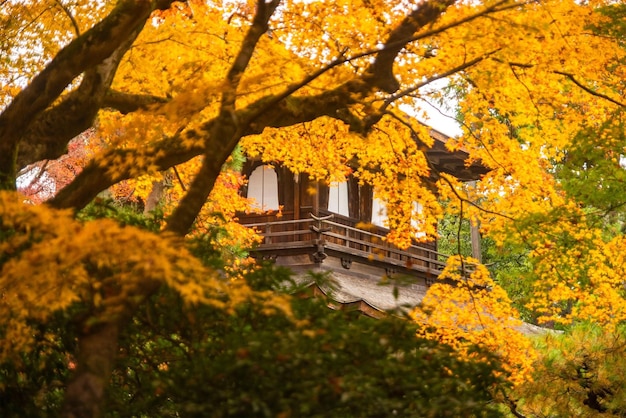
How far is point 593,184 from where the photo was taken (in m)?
14.6

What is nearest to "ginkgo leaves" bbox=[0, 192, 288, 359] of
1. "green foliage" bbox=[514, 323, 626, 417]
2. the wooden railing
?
"green foliage" bbox=[514, 323, 626, 417]

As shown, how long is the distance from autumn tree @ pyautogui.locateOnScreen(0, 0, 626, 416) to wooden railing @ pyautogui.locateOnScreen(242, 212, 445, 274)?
5321 mm

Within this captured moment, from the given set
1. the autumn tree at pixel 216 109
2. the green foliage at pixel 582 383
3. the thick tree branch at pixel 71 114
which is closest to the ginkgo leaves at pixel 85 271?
the autumn tree at pixel 216 109

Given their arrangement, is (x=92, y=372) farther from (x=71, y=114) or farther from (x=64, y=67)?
(x=71, y=114)

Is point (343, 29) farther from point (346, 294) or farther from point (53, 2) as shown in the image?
point (346, 294)

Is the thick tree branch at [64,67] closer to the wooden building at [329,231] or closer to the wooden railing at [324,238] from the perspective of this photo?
the wooden railing at [324,238]

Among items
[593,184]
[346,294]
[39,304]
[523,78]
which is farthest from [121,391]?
[346,294]

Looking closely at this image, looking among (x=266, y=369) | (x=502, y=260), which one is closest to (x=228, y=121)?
(x=266, y=369)

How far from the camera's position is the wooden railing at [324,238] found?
2098cm

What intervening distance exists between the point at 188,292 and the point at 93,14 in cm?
693

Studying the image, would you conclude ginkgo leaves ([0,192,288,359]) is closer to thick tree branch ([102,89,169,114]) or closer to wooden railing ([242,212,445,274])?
thick tree branch ([102,89,169,114])

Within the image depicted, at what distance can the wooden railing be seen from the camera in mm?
20984

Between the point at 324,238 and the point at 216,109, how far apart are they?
8794 mm

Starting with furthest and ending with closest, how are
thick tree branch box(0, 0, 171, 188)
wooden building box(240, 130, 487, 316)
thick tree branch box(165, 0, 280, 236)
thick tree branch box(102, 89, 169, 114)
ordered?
wooden building box(240, 130, 487, 316)
thick tree branch box(102, 89, 169, 114)
thick tree branch box(0, 0, 171, 188)
thick tree branch box(165, 0, 280, 236)
